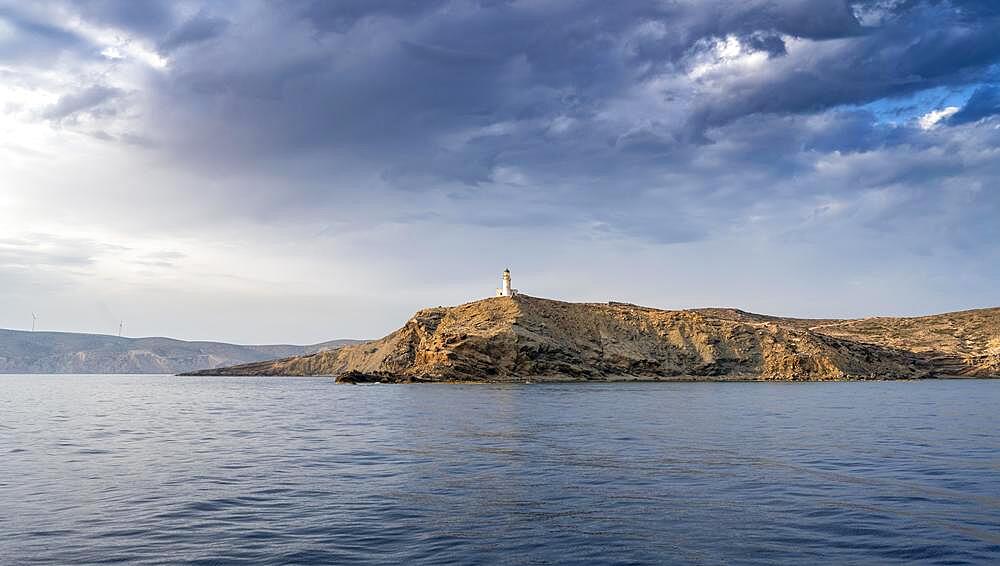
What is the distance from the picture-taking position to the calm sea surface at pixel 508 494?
1438cm

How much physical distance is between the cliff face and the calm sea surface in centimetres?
8690

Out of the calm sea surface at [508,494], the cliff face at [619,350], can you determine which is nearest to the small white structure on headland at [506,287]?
the cliff face at [619,350]

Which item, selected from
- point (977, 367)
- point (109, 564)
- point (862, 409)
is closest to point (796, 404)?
point (862, 409)

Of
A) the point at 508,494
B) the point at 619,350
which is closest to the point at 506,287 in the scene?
the point at 619,350

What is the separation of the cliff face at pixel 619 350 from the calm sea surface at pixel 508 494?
86.9 meters

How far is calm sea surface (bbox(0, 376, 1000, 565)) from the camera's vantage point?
14383 millimetres

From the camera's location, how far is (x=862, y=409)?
5625 centimetres

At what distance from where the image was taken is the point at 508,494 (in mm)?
20500

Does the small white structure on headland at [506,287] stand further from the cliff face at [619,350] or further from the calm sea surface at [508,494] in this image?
the calm sea surface at [508,494]

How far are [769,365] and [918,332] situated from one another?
228 ft

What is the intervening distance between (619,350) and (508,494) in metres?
122

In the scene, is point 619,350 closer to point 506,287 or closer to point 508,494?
point 506,287

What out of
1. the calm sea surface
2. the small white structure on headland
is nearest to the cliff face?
the small white structure on headland

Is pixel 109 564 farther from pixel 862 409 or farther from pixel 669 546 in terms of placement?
pixel 862 409
